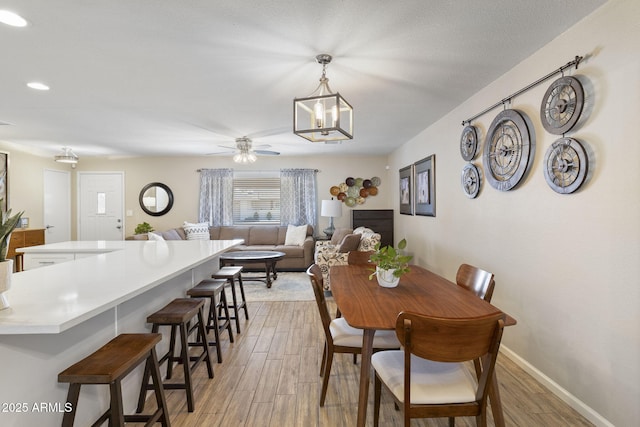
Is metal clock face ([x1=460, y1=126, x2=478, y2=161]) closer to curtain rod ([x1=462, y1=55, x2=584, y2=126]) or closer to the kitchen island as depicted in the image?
curtain rod ([x1=462, y1=55, x2=584, y2=126])

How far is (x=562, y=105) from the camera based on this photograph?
2045mm

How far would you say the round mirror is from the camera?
7.05 m

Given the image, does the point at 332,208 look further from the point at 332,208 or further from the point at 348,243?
the point at 348,243

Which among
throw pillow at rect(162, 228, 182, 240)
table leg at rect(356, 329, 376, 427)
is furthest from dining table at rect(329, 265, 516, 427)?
throw pillow at rect(162, 228, 182, 240)

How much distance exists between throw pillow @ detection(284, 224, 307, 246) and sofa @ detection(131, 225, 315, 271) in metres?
0.05

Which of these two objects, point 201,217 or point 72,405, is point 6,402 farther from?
point 201,217

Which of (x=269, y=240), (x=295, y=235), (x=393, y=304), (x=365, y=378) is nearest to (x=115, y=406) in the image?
(x=365, y=378)

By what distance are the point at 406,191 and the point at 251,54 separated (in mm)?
3900

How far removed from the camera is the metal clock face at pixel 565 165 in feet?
6.35

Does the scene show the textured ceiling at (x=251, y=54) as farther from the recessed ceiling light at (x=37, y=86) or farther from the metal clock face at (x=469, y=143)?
the metal clock face at (x=469, y=143)

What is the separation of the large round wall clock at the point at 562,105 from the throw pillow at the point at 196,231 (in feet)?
19.6

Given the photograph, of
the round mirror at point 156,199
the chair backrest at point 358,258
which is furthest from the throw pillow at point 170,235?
the chair backrest at point 358,258

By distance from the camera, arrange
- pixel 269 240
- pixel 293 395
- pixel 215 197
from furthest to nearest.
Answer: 1. pixel 215 197
2. pixel 269 240
3. pixel 293 395

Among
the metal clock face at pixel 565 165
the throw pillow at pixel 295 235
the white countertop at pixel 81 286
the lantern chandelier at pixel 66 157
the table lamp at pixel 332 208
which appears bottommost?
the throw pillow at pixel 295 235
